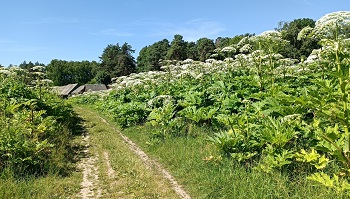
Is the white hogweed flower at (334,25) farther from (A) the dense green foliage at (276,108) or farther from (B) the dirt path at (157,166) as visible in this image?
(B) the dirt path at (157,166)

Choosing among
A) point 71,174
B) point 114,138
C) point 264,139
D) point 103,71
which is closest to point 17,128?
point 71,174

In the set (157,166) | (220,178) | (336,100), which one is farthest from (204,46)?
(336,100)

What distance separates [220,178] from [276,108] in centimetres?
217

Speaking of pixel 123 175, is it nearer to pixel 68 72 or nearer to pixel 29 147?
pixel 29 147

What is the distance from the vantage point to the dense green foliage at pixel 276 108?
4.61 metres

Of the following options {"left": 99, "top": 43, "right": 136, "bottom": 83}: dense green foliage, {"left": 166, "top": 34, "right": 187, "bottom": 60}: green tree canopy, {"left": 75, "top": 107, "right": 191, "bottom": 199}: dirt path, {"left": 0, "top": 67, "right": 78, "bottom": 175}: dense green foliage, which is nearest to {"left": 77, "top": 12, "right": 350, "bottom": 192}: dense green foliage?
{"left": 75, "top": 107, "right": 191, "bottom": 199}: dirt path

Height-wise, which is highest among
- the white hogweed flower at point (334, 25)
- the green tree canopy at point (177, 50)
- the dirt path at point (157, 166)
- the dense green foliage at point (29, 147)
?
the green tree canopy at point (177, 50)

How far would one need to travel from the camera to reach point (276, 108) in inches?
271

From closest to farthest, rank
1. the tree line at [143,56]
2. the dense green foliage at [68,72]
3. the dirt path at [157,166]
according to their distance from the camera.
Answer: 1. the dirt path at [157,166]
2. the tree line at [143,56]
3. the dense green foliage at [68,72]

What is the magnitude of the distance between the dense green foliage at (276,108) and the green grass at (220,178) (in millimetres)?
272

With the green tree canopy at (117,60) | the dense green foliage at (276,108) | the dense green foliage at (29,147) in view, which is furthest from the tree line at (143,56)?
the dense green foliage at (29,147)

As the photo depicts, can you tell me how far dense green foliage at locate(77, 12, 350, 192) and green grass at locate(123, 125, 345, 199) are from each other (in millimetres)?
272

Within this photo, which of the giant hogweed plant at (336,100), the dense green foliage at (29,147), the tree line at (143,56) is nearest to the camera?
the giant hogweed plant at (336,100)

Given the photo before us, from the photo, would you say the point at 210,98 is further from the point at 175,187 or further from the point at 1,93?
the point at 1,93
